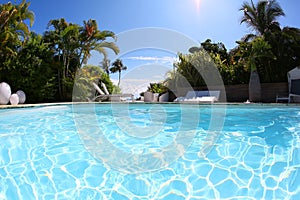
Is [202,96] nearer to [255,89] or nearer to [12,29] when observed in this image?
[255,89]

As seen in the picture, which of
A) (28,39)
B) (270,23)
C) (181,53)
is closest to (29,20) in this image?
(28,39)

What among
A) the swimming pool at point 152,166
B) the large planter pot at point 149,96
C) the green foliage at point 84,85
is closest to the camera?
the swimming pool at point 152,166

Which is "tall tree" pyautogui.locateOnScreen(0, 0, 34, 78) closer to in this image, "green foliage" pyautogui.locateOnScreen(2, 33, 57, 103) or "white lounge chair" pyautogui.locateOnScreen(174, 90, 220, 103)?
"green foliage" pyautogui.locateOnScreen(2, 33, 57, 103)

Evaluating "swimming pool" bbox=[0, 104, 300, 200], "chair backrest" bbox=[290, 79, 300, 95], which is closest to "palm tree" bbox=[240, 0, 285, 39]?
"chair backrest" bbox=[290, 79, 300, 95]

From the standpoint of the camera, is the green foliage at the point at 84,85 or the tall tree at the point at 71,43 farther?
the green foliage at the point at 84,85

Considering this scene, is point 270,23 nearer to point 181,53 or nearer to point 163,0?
point 181,53

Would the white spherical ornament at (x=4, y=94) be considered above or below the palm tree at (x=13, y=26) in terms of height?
below

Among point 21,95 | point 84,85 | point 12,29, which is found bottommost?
point 21,95

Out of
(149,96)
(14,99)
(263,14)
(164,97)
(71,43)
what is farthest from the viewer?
(263,14)

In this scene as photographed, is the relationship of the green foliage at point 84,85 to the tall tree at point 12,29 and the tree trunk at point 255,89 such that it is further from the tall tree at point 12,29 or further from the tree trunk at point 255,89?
the tree trunk at point 255,89

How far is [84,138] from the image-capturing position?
11.9 ft

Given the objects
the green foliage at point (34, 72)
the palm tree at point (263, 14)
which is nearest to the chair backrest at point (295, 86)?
the palm tree at point (263, 14)

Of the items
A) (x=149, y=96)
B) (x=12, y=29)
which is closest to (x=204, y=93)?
(x=149, y=96)

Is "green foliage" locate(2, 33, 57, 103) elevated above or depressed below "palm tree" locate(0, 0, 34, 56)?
below
